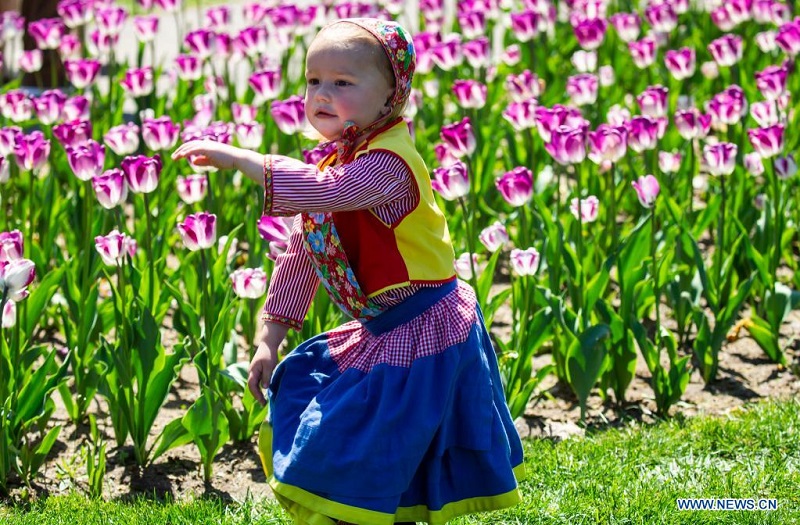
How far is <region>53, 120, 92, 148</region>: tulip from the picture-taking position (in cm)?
417

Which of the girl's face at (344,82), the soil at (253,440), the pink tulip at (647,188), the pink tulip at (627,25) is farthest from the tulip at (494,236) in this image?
the pink tulip at (627,25)

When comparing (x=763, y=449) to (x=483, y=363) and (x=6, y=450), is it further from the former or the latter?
(x=6, y=450)

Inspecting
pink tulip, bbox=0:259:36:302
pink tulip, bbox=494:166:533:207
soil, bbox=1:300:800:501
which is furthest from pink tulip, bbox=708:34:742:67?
pink tulip, bbox=0:259:36:302

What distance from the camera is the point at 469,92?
4.65 m

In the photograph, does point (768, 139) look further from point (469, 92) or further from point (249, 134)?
point (249, 134)

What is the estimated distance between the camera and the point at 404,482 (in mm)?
2500

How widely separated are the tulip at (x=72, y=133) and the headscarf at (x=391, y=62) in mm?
1832

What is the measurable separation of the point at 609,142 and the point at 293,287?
150 cm

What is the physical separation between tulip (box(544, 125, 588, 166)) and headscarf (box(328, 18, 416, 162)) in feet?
4.41

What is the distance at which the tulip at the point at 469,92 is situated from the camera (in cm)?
463

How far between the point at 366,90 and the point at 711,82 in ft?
14.1

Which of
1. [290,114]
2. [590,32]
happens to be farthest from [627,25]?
[290,114]

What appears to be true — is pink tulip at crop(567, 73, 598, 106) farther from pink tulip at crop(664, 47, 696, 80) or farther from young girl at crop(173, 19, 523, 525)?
young girl at crop(173, 19, 523, 525)

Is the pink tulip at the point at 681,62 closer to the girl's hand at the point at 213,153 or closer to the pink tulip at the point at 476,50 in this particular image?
the pink tulip at the point at 476,50
